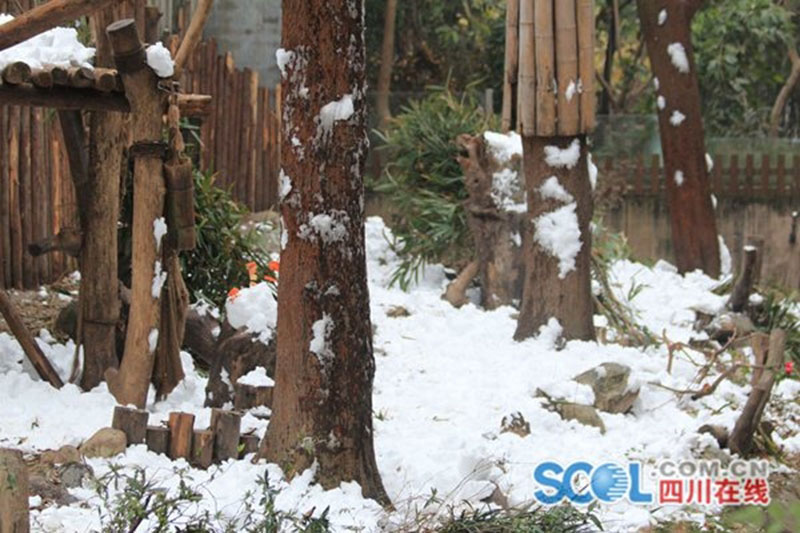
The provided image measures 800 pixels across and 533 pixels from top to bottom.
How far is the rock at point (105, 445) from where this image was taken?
19.1 feet

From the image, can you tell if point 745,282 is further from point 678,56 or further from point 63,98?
point 63,98

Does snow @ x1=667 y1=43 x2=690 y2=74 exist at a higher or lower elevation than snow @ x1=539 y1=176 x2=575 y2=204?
higher

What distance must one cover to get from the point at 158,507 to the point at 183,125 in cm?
457

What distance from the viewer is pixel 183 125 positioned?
8867 mm

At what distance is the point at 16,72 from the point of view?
6.06 m

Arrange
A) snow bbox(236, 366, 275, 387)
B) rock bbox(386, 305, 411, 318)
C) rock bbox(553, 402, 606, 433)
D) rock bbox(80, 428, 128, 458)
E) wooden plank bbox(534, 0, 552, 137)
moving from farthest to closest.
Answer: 1. rock bbox(386, 305, 411, 318)
2. wooden plank bbox(534, 0, 552, 137)
3. rock bbox(553, 402, 606, 433)
4. snow bbox(236, 366, 275, 387)
5. rock bbox(80, 428, 128, 458)

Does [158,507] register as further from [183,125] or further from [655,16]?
[655,16]

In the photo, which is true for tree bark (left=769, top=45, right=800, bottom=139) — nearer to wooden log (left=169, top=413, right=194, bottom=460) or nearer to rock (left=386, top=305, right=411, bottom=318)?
rock (left=386, top=305, right=411, bottom=318)

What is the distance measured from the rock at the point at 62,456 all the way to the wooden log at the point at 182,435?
1.31 feet

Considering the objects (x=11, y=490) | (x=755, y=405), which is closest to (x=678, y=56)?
(x=755, y=405)

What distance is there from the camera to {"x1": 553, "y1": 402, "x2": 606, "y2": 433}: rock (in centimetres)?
713

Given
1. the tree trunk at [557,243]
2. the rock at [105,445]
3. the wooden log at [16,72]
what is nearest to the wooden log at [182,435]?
the rock at [105,445]

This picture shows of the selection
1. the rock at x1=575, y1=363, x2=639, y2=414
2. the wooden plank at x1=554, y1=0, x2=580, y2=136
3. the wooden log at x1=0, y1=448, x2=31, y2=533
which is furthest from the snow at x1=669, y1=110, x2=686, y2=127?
the wooden log at x1=0, y1=448, x2=31, y2=533

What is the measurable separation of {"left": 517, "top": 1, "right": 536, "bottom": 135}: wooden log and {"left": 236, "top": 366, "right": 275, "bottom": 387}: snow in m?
2.63
